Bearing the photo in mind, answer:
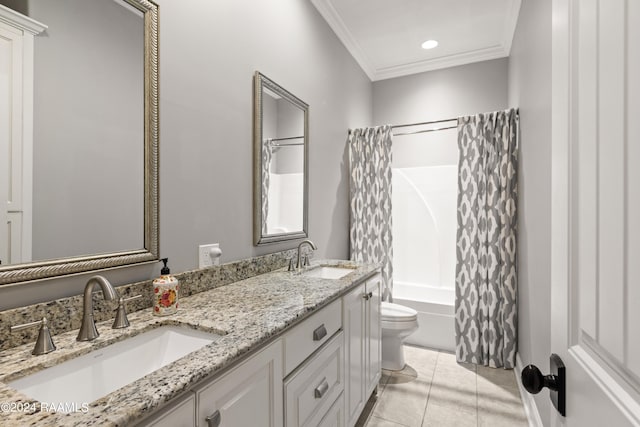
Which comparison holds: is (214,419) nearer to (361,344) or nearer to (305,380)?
(305,380)

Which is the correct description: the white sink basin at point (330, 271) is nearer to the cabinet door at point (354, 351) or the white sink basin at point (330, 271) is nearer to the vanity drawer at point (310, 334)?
the cabinet door at point (354, 351)

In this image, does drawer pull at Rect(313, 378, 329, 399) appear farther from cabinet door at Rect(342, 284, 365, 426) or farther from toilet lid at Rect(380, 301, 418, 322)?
toilet lid at Rect(380, 301, 418, 322)

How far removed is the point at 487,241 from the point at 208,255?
2228mm

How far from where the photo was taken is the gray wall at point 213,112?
1262 mm

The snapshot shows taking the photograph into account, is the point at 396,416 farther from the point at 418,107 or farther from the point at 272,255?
the point at 418,107

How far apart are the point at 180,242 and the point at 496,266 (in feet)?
7.85

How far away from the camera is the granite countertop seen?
0.56 m

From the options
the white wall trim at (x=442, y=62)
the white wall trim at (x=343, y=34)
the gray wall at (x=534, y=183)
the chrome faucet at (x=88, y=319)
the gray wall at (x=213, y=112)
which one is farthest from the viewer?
the white wall trim at (x=442, y=62)

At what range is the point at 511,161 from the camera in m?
2.51

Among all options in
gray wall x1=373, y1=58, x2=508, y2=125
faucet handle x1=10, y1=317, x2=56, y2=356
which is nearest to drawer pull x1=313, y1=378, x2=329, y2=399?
faucet handle x1=10, y1=317, x2=56, y2=356

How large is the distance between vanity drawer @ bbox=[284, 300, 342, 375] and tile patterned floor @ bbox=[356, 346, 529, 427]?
915mm

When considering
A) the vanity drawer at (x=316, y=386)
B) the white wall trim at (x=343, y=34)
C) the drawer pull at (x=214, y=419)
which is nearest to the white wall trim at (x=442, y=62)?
the white wall trim at (x=343, y=34)

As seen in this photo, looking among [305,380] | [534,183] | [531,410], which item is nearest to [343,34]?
[534,183]

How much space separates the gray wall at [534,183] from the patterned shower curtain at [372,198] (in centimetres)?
108
